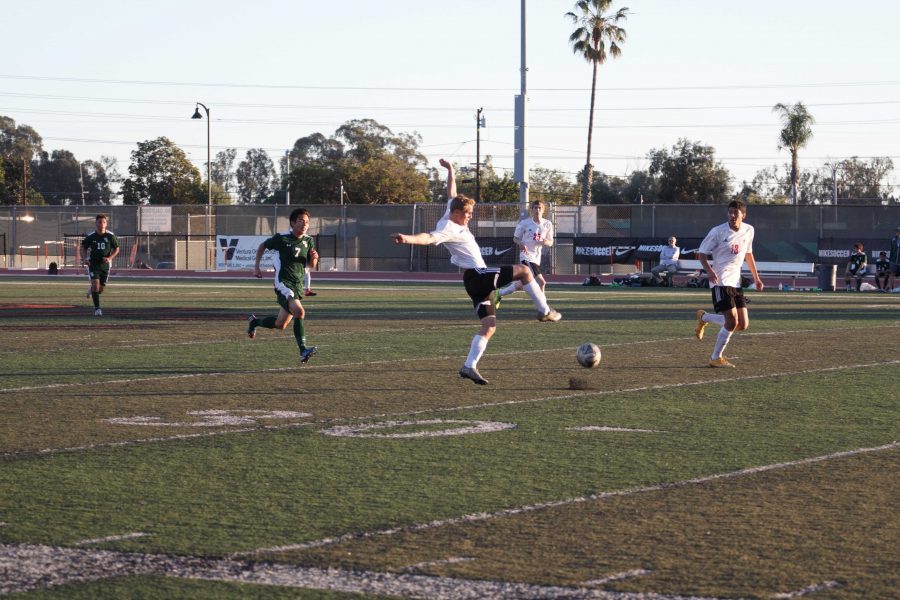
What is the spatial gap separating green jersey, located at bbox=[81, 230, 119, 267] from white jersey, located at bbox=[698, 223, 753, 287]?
1368cm

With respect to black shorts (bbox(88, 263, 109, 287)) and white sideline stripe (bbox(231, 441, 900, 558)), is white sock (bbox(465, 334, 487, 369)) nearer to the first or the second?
white sideline stripe (bbox(231, 441, 900, 558))

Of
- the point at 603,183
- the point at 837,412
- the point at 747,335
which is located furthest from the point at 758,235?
the point at 603,183

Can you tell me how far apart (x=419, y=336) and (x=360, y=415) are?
8.69 m

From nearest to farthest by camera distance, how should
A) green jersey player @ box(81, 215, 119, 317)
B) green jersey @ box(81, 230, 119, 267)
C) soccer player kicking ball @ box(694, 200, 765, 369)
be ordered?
soccer player kicking ball @ box(694, 200, 765, 369) < green jersey player @ box(81, 215, 119, 317) < green jersey @ box(81, 230, 119, 267)

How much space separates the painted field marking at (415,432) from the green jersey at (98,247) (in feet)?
52.2

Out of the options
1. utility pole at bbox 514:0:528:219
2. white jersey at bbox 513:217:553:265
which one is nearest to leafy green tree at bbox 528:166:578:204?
utility pole at bbox 514:0:528:219

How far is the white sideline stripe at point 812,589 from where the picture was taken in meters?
5.32

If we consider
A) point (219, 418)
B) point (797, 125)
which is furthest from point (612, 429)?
point (797, 125)

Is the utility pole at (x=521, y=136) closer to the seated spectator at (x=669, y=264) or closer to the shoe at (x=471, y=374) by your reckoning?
the seated spectator at (x=669, y=264)

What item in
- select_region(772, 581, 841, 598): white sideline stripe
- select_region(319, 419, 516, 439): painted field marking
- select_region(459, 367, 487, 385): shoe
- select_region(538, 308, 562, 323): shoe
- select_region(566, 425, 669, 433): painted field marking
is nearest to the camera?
select_region(772, 581, 841, 598): white sideline stripe

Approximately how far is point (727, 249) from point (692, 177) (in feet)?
273

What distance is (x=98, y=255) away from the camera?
81.7 ft

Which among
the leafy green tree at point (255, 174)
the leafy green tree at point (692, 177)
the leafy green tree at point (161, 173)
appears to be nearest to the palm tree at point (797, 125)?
the leafy green tree at point (692, 177)

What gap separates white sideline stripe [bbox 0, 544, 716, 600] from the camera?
5.36 metres
